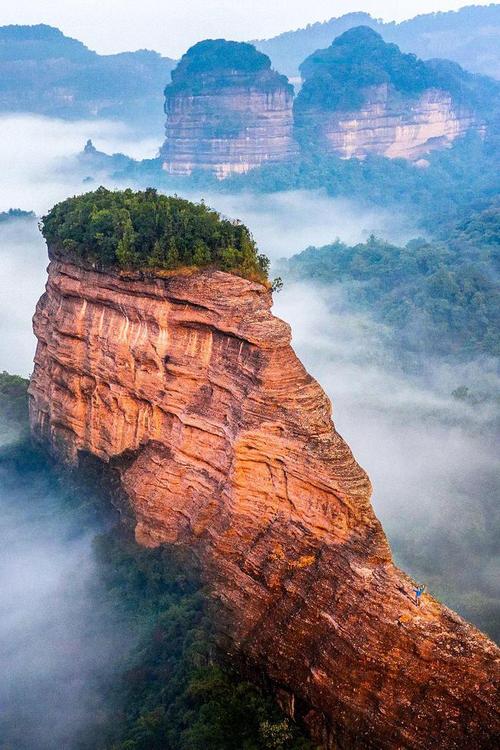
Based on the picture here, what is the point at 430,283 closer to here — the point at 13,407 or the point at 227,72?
the point at 13,407

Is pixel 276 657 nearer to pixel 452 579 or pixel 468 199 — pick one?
pixel 452 579

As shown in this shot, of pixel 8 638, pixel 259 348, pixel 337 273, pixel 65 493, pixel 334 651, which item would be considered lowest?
pixel 8 638

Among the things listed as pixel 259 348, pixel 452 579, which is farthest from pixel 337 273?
pixel 259 348

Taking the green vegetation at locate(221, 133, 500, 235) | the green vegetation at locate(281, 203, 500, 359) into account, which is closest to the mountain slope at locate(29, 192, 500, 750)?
the green vegetation at locate(281, 203, 500, 359)

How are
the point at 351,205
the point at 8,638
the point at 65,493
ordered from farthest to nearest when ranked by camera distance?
the point at 351,205, the point at 65,493, the point at 8,638

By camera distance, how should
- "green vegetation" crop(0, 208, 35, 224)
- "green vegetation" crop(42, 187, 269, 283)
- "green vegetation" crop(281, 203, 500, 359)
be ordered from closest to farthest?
"green vegetation" crop(42, 187, 269, 283)
"green vegetation" crop(281, 203, 500, 359)
"green vegetation" crop(0, 208, 35, 224)

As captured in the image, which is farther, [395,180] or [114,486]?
[395,180]

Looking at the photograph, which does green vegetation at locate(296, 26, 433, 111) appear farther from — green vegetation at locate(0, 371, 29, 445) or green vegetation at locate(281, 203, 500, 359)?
green vegetation at locate(0, 371, 29, 445)

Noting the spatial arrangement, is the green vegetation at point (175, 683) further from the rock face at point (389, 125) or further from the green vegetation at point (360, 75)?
the green vegetation at point (360, 75)
